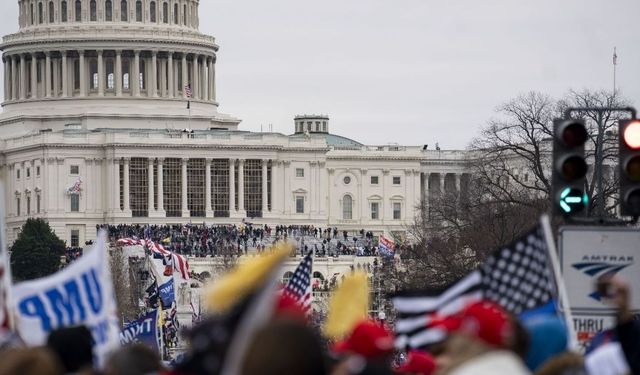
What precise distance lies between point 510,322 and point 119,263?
13256 centimetres

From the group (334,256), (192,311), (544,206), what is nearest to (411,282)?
(544,206)

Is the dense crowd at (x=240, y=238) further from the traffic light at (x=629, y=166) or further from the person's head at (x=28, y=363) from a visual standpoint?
the person's head at (x=28, y=363)

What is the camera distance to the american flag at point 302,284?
88.7 ft

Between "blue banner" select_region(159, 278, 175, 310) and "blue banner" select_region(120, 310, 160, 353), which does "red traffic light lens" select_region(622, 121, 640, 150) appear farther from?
"blue banner" select_region(159, 278, 175, 310)

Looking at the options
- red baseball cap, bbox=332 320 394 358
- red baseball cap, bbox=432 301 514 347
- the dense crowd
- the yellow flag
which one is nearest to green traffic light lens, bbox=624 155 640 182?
the yellow flag

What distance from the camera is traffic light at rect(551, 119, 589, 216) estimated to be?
24.7 m

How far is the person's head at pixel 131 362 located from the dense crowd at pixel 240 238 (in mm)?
144223

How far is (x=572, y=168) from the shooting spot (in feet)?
80.9

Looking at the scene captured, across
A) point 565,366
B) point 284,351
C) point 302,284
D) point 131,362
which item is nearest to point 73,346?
point 131,362

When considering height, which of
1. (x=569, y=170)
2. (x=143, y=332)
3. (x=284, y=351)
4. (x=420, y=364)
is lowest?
(x=143, y=332)

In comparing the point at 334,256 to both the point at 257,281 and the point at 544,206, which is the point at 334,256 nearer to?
the point at 544,206

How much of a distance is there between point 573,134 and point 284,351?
10877mm

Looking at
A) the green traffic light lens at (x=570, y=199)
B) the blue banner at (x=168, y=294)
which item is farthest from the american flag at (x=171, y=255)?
the green traffic light lens at (x=570, y=199)

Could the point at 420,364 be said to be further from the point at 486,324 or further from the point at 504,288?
the point at 486,324
